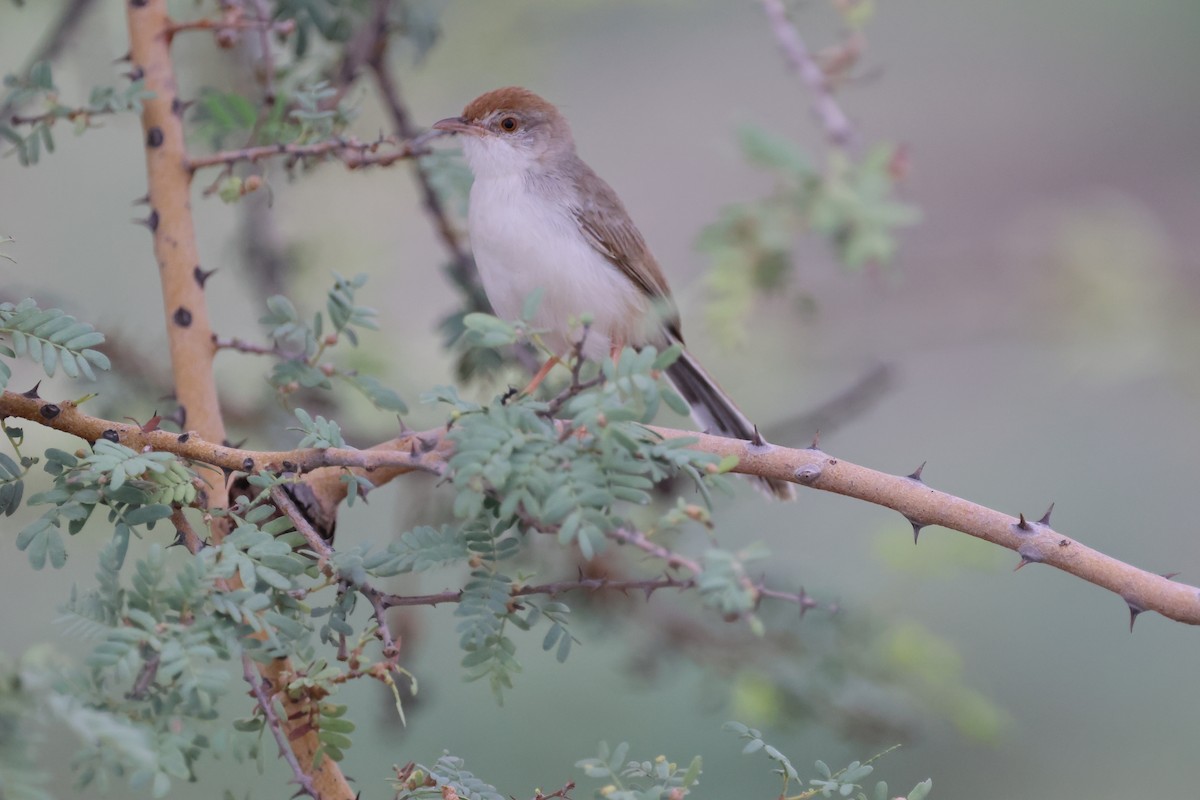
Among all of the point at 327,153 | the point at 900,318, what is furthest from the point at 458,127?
the point at 900,318

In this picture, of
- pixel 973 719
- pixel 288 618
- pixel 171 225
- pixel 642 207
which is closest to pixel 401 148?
pixel 171 225

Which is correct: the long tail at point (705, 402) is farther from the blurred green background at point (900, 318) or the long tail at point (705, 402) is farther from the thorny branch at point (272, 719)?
the thorny branch at point (272, 719)

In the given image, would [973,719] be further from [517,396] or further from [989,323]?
[989,323]

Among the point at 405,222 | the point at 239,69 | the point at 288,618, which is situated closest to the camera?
the point at 288,618

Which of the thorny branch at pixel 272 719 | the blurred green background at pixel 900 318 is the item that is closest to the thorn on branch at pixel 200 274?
the blurred green background at pixel 900 318

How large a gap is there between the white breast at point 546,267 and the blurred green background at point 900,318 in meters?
0.24

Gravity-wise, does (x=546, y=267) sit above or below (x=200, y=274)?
below

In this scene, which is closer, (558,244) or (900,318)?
(558,244)

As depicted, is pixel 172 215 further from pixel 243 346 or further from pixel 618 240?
pixel 618 240

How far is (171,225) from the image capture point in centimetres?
231

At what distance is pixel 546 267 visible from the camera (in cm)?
340

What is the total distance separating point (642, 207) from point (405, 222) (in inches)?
92.4

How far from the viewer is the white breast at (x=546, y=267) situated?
130 inches

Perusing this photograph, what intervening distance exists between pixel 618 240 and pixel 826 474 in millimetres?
1882
